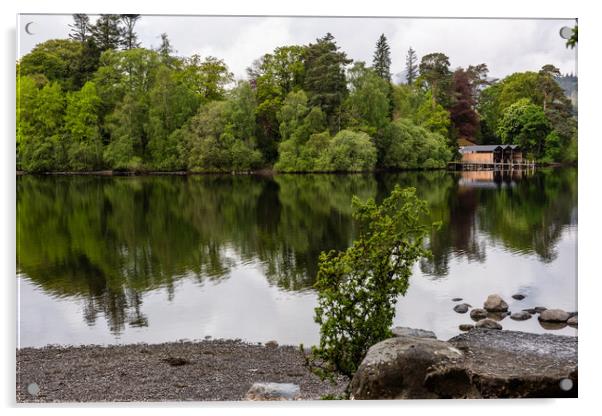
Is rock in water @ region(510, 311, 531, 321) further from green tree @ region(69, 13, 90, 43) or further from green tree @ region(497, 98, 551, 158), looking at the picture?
green tree @ region(69, 13, 90, 43)

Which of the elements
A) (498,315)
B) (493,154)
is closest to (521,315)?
(498,315)

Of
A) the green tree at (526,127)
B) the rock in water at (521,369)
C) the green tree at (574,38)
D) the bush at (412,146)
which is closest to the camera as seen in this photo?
the rock in water at (521,369)

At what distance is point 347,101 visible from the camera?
7.46 metres

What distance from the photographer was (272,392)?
5375 millimetres

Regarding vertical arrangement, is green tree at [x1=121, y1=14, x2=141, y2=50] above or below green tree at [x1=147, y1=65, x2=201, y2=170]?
above

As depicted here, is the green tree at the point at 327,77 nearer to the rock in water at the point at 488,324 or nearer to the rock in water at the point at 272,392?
the rock in water at the point at 488,324

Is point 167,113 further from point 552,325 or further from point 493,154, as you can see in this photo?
point 552,325

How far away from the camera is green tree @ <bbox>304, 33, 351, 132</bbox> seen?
633cm

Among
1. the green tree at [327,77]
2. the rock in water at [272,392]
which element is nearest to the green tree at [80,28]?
the green tree at [327,77]

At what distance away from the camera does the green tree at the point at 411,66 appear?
6340mm

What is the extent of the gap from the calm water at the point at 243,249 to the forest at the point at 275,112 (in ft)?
0.93

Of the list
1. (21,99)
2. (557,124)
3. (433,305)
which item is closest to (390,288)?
(433,305)

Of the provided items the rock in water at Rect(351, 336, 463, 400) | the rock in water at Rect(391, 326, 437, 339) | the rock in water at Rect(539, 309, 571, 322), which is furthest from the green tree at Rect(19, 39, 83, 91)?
the rock in water at Rect(539, 309, 571, 322)

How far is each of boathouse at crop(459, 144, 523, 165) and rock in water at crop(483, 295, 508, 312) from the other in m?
1.57
